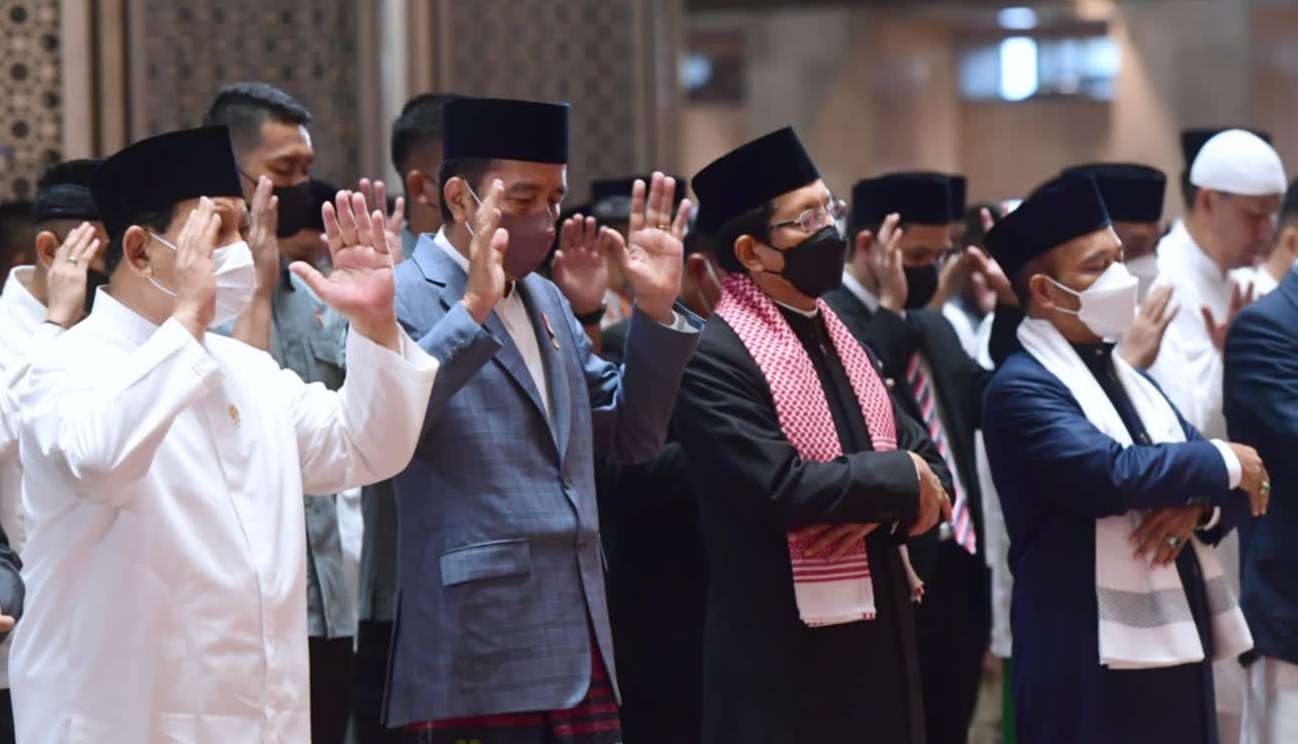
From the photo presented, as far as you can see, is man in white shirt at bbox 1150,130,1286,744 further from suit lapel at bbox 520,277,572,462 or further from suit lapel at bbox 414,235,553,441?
suit lapel at bbox 414,235,553,441

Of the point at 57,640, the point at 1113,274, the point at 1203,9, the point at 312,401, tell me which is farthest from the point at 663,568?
the point at 1203,9

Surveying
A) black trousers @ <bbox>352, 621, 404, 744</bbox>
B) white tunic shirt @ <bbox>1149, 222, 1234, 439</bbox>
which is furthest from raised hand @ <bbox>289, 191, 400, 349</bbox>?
white tunic shirt @ <bbox>1149, 222, 1234, 439</bbox>

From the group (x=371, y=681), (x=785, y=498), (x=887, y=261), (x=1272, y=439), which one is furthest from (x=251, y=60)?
(x=1272, y=439)

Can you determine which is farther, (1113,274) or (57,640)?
(1113,274)

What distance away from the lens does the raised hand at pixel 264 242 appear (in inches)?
163

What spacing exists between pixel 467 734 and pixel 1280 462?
7.03ft

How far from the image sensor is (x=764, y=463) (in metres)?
3.92

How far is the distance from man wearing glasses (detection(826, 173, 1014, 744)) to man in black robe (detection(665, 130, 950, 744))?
108cm

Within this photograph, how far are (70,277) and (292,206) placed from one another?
73cm

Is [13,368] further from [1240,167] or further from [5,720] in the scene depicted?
[1240,167]

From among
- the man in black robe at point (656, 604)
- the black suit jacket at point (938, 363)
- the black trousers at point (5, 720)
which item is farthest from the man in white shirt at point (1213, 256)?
the black trousers at point (5, 720)

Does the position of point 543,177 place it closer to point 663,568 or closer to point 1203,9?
point 663,568

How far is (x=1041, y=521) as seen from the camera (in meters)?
4.34

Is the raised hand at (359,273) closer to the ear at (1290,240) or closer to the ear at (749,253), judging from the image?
the ear at (749,253)
